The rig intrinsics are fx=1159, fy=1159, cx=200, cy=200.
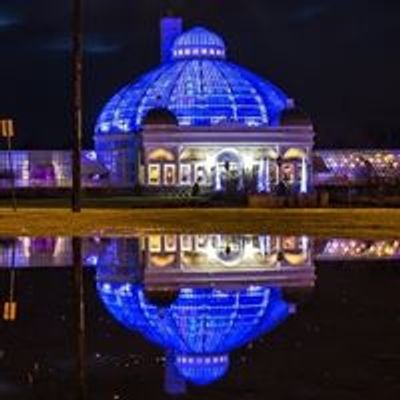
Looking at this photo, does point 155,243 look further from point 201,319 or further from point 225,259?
point 201,319

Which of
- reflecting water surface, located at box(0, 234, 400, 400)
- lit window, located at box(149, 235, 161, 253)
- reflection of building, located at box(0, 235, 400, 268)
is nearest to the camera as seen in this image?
reflecting water surface, located at box(0, 234, 400, 400)

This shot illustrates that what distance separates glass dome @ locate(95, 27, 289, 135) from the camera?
117625 mm

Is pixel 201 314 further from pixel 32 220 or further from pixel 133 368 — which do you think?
pixel 32 220

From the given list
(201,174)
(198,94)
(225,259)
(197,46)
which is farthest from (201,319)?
(197,46)

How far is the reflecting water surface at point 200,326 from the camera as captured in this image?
1048 centimetres

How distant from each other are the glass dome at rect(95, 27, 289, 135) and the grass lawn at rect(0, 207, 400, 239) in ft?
230

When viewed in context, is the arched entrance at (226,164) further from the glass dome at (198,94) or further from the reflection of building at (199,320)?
the reflection of building at (199,320)

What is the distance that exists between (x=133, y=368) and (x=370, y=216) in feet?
108

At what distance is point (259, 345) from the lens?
41.2 ft

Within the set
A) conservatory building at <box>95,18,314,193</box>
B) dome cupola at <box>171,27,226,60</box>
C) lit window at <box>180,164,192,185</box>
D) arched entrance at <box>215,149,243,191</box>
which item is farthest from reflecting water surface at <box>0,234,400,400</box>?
dome cupola at <box>171,27,226,60</box>

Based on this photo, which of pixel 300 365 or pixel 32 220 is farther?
pixel 32 220

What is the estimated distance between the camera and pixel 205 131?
116375 mm

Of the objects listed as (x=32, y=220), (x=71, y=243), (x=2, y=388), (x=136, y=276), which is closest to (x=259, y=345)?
(x=2, y=388)

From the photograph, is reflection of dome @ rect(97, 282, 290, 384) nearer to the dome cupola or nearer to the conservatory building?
the conservatory building
